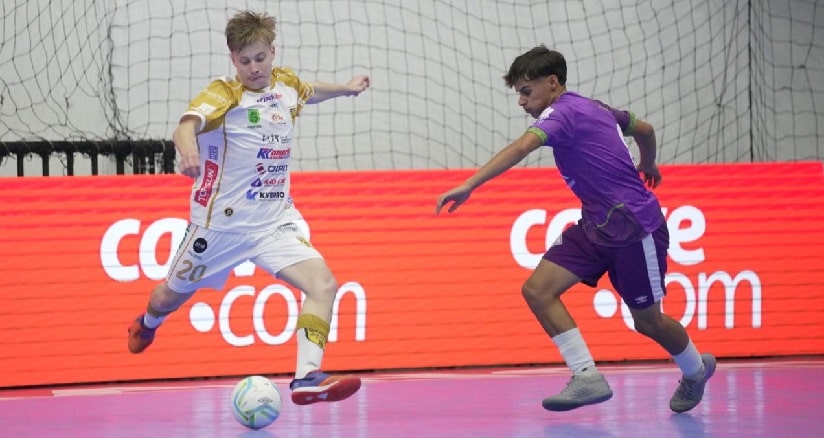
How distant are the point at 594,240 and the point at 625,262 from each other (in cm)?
19

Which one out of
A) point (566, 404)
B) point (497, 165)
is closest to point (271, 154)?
point (497, 165)

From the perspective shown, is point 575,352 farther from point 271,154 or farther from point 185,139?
point 185,139

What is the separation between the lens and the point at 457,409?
268 inches

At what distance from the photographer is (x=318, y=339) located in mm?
6082

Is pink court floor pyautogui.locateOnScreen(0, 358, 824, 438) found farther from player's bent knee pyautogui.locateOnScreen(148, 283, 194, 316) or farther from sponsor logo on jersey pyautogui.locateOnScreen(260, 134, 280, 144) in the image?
sponsor logo on jersey pyautogui.locateOnScreen(260, 134, 280, 144)

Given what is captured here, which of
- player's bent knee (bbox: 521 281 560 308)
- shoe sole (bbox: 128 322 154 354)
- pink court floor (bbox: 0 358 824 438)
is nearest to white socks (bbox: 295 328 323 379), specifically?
pink court floor (bbox: 0 358 824 438)

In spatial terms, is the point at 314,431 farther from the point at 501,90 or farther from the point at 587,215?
the point at 501,90

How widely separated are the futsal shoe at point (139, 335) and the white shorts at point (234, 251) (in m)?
0.78

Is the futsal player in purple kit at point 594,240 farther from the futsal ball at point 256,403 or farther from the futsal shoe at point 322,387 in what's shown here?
the futsal ball at point 256,403

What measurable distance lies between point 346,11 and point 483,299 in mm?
3352

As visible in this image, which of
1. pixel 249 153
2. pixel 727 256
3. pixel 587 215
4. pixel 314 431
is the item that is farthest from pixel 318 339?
pixel 727 256

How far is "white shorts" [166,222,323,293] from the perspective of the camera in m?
6.43

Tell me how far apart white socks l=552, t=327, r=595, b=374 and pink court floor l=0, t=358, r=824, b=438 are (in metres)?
0.25

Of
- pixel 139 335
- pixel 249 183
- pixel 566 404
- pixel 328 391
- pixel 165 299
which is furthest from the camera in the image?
pixel 139 335
